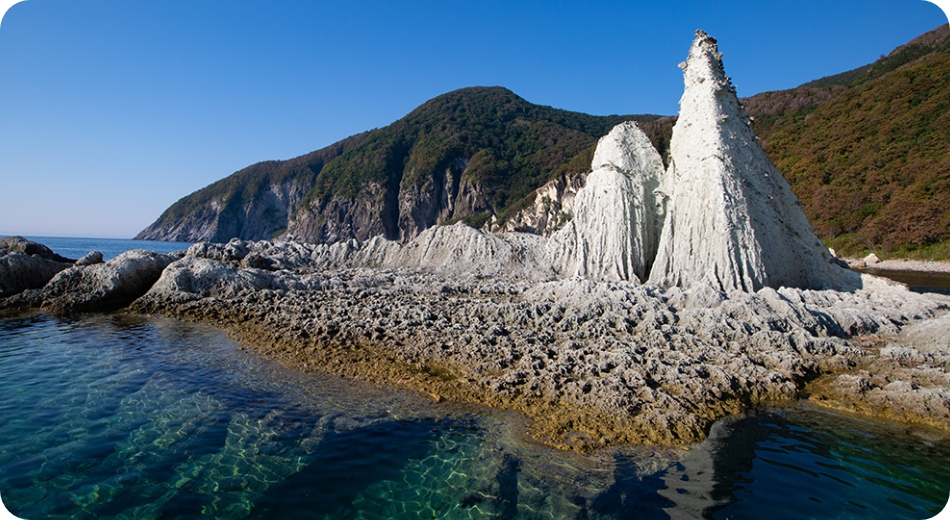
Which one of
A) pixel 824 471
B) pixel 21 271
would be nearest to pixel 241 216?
pixel 21 271

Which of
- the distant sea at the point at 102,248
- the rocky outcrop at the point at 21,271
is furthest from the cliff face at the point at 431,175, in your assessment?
the rocky outcrop at the point at 21,271

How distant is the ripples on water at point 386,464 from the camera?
16.4ft

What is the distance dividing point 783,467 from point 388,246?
23.4m

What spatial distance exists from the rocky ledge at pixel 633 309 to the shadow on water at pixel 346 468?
152 centimetres

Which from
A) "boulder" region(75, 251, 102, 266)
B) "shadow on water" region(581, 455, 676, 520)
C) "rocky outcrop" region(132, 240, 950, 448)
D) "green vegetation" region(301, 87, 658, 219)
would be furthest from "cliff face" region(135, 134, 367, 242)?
"shadow on water" region(581, 455, 676, 520)

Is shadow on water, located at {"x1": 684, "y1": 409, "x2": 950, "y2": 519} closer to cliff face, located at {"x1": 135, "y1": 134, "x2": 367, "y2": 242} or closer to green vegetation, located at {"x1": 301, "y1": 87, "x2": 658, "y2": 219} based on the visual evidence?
green vegetation, located at {"x1": 301, "y1": 87, "x2": 658, "y2": 219}

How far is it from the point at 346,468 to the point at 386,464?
0.52m

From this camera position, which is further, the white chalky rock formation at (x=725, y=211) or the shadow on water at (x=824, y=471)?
the white chalky rock formation at (x=725, y=211)

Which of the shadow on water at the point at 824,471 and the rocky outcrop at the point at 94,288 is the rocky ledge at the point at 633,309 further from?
the shadow on water at the point at 824,471

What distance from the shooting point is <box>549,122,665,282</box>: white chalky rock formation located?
18016mm

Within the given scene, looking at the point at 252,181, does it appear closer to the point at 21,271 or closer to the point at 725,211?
the point at 21,271

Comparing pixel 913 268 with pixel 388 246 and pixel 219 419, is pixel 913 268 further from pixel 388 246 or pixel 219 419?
pixel 219 419

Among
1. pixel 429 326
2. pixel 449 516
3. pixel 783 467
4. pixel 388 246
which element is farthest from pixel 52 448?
pixel 388 246

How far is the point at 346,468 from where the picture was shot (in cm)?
580
